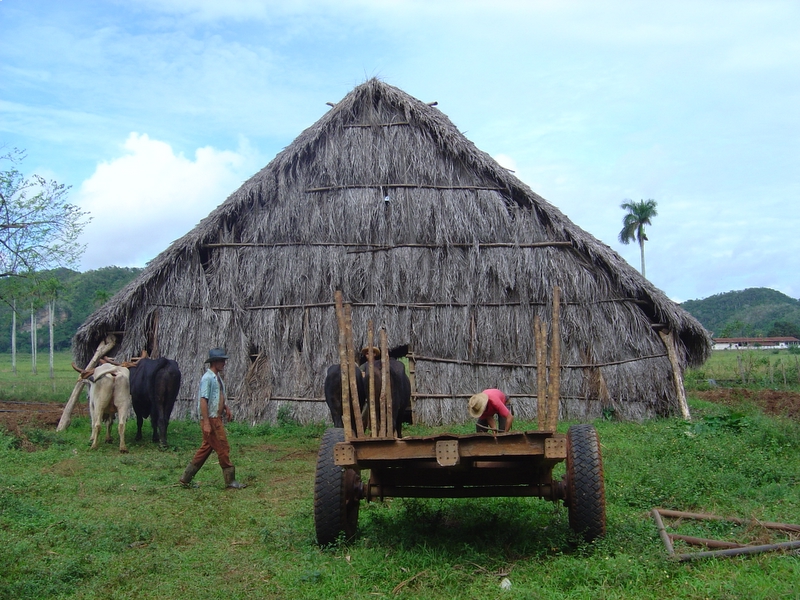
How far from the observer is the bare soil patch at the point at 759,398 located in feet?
50.8

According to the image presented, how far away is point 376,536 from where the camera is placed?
18.5 feet

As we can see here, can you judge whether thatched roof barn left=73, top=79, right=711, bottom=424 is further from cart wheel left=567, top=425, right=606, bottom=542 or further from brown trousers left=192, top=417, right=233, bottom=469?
cart wheel left=567, top=425, right=606, bottom=542

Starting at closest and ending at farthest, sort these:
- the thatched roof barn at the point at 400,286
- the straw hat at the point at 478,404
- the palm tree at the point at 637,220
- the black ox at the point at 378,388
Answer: the straw hat at the point at 478,404 < the black ox at the point at 378,388 < the thatched roof barn at the point at 400,286 < the palm tree at the point at 637,220

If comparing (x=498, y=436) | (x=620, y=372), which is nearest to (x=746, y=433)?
(x=620, y=372)

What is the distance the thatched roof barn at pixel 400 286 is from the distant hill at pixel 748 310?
46.4 m

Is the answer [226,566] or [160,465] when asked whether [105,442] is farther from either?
[226,566]

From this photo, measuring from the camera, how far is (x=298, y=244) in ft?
44.5

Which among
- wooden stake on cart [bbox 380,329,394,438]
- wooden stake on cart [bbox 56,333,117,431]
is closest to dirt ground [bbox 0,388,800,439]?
wooden stake on cart [bbox 56,333,117,431]

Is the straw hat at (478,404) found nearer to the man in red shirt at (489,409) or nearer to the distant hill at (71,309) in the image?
the man in red shirt at (489,409)

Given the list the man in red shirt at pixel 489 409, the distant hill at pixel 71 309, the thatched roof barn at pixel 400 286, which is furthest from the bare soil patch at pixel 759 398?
the distant hill at pixel 71 309

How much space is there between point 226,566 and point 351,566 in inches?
36.9

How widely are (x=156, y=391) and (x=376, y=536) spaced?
20.3 feet

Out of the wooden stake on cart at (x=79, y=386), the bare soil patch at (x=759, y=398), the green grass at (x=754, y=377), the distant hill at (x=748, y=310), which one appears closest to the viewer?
the wooden stake on cart at (x=79, y=386)

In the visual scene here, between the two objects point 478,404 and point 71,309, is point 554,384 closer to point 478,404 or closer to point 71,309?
point 478,404
